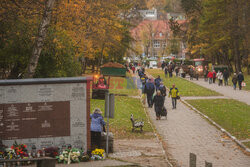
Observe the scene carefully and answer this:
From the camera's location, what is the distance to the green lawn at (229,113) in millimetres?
18641

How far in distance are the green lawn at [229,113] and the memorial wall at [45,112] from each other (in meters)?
7.03

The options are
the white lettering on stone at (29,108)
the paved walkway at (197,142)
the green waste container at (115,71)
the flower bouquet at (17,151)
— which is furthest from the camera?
the green waste container at (115,71)

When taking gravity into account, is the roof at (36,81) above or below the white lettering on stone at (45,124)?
above

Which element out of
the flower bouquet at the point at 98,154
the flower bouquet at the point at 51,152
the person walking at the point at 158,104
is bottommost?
the flower bouquet at the point at 98,154

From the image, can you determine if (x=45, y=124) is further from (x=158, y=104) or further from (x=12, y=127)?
(x=158, y=104)

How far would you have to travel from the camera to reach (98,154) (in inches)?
496

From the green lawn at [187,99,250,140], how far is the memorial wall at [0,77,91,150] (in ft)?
23.1

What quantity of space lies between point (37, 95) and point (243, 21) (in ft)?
147

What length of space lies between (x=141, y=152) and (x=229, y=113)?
1117cm

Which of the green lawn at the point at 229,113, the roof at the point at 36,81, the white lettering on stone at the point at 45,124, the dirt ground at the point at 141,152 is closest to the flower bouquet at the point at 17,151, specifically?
the white lettering on stone at the point at 45,124

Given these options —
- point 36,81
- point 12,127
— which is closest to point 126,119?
point 36,81

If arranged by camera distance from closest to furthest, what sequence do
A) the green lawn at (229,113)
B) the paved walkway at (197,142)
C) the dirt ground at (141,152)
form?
the dirt ground at (141,152) < the paved walkway at (197,142) < the green lawn at (229,113)

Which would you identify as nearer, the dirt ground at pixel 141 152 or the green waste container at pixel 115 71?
the dirt ground at pixel 141 152

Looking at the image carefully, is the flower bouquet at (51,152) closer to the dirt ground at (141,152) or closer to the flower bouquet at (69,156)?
the flower bouquet at (69,156)
